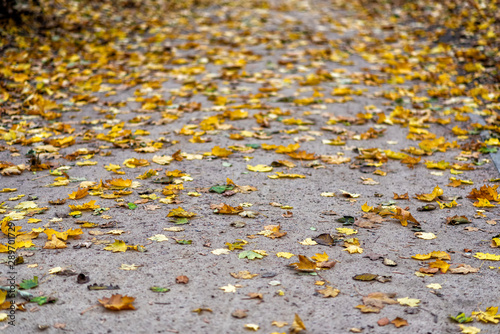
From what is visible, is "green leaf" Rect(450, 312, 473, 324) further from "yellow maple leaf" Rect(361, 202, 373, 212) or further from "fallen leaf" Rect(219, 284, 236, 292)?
"yellow maple leaf" Rect(361, 202, 373, 212)

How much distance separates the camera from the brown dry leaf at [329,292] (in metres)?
2.51

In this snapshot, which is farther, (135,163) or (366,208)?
(135,163)

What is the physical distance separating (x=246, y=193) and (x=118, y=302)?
5.09 ft

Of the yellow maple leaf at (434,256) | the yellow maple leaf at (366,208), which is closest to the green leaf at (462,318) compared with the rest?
the yellow maple leaf at (434,256)

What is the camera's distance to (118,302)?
237 cm

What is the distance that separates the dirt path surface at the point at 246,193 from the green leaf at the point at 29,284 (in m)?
0.02

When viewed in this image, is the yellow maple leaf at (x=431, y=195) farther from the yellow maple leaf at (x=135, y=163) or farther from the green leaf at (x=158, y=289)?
the yellow maple leaf at (x=135, y=163)

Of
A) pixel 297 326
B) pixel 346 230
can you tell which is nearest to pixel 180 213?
pixel 346 230

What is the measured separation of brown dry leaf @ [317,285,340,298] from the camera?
2.51 meters

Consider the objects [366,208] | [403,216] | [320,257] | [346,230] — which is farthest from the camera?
[366,208]

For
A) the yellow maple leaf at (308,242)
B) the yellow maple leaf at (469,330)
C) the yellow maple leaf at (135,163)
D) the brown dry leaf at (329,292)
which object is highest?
the yellow maple leaf at (135,163)

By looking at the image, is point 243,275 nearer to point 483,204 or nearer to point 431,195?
point 431,195

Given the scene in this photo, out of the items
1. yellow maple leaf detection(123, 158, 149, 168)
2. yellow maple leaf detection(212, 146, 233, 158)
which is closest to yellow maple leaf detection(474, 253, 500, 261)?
yellow maple leaf detection(212, 146, 233, 158)

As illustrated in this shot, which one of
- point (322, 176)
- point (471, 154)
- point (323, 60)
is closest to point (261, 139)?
point (322, 176)
